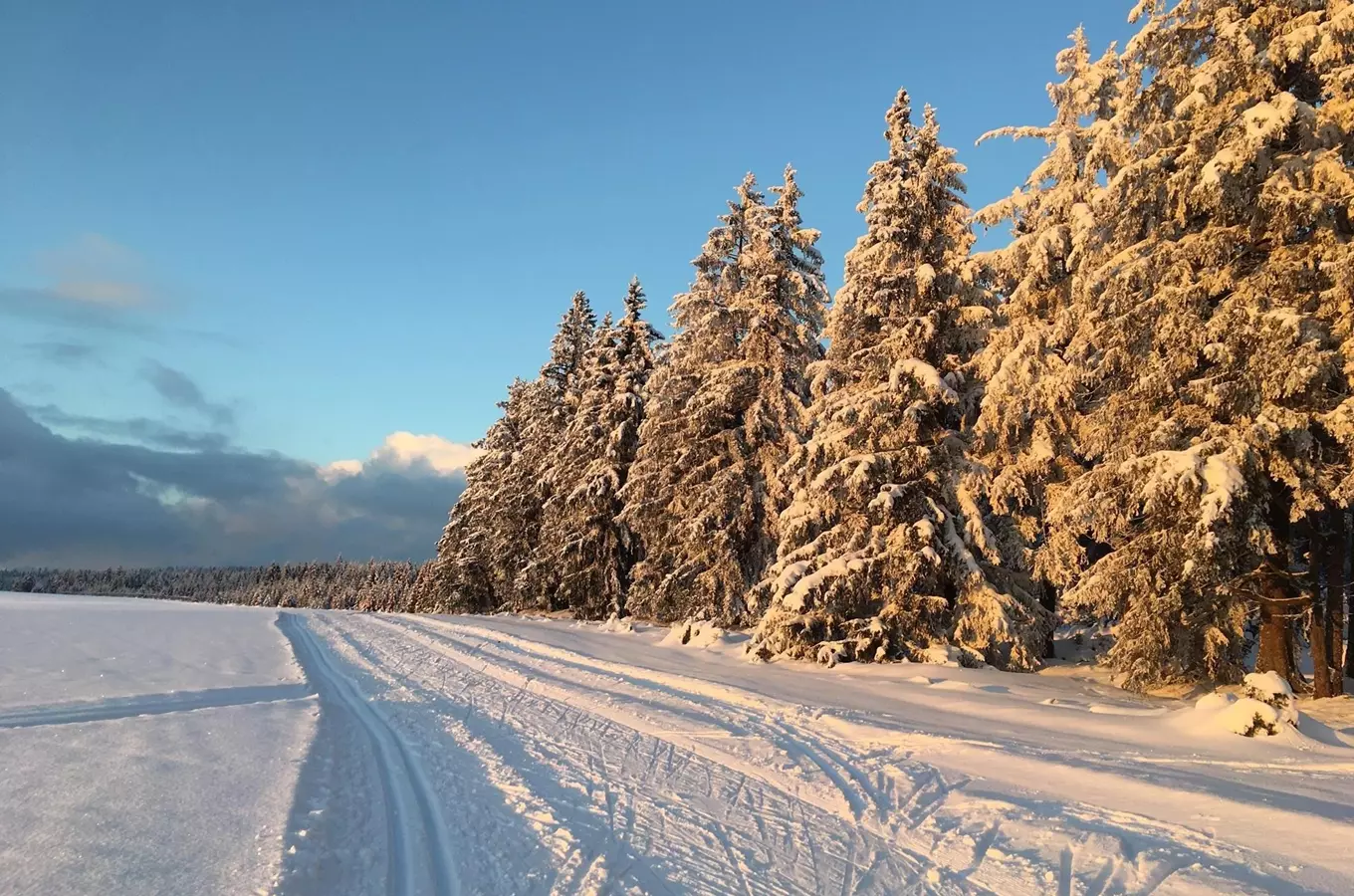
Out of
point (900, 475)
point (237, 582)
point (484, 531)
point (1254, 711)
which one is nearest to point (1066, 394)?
point (900, 475)

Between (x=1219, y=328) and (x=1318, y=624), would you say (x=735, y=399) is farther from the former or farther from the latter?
(x=1318, y=624)

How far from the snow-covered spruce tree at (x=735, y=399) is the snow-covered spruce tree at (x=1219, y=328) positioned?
8.96m

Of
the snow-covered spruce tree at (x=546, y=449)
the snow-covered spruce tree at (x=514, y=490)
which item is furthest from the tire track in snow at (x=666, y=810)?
the snow-covered spruce tree at (x=514, y=490)

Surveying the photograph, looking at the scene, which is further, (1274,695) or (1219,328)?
(1219,328)

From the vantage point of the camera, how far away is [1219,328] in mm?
10133

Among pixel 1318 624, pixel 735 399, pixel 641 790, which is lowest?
pixel 641 790

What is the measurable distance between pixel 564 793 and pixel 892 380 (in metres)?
10.6

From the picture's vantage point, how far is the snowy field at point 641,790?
4438mm

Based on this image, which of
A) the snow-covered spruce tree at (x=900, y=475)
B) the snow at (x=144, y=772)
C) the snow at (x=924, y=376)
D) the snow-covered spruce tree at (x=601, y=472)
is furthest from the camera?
the snow-covered spruce tree at (x=601, y=472)

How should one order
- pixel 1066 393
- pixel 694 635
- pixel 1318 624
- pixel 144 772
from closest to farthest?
pixel 144 772 → pixel 1318 624 → pixel 1066 393 → pixel 694 635

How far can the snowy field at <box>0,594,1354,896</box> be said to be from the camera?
4438 mm

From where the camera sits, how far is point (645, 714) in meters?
8.93

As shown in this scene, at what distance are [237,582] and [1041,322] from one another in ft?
665

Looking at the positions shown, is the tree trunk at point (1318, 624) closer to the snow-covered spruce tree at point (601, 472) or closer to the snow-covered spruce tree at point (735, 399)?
the snow-covered spruce tree at point (735, 399)
